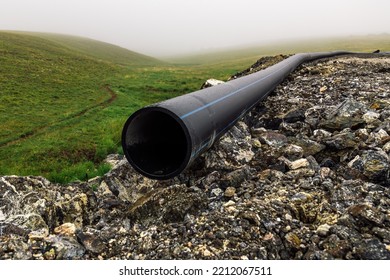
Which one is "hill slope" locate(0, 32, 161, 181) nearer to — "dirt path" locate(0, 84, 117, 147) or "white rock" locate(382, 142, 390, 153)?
"dirt path" locate(0, 84, 117, 147)

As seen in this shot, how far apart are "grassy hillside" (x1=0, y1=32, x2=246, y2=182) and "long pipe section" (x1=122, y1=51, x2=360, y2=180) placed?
5002 millimetres

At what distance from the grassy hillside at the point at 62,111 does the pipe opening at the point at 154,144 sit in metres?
4.92

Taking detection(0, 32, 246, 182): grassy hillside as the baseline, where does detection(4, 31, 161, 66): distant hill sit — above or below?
above

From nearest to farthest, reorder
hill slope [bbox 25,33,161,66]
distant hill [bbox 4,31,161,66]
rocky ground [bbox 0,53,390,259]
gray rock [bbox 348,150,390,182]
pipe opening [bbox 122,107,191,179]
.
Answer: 1. rocky ground [bbox 0,53,390,259]
2. pipe opening [bbox 122,107,191,179]
3. gray rock [bbox 348,150,390,182]
4. distant hill [bbox 4,31,161,66]
5. hill slope [bbox 25,33,161,66]

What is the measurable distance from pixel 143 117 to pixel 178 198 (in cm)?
181

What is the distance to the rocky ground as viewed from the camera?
5133 millimetres

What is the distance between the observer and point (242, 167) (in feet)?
24.4

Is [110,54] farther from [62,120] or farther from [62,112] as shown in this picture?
[62,120]

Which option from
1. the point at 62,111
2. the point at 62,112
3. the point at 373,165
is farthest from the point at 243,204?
→ the point at 62,111

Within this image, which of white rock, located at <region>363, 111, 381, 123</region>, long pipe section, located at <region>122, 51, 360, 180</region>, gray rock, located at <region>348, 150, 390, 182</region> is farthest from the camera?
white rock, located at <region>363, 111, 381, 123</region>

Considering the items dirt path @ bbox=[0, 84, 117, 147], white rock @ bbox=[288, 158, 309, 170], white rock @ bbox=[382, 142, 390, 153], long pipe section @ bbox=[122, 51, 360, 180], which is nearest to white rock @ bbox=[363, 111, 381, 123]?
white rock @ bbox=[382, 142, 390, 153]

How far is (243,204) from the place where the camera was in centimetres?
606

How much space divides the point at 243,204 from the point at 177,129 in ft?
7.37

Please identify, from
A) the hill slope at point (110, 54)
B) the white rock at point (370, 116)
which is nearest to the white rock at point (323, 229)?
the white rock at point (370, 116)
